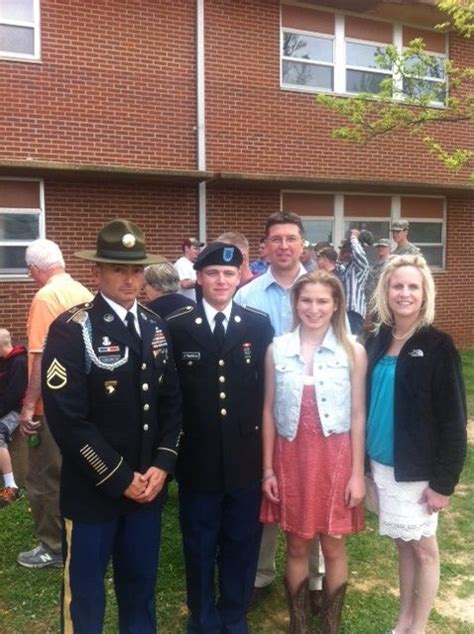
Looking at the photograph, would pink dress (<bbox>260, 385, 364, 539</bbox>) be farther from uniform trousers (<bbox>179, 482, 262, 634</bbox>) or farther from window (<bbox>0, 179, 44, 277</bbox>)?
window (<bbox>0, 179, 44, 277</bbox>)

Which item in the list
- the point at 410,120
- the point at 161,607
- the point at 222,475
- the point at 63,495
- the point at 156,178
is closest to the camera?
the point at 63,495

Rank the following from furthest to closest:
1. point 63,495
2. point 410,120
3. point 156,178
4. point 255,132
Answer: point 255,132 < point 156,178 < point 410,120 < point 63,495

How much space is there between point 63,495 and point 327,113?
30.0ft

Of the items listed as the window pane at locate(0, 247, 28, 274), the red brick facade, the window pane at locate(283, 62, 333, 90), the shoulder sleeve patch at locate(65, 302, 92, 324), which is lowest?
the shoulder sleeve patch at locate(65, 302, 92, 324)

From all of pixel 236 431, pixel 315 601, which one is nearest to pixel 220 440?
pixel 236 431

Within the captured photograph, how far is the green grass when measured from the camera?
328 centimetres

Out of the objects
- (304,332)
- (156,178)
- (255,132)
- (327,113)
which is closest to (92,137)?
(156,178)

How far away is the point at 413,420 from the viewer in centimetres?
270

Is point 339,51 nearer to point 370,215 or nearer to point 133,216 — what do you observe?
point 370,215

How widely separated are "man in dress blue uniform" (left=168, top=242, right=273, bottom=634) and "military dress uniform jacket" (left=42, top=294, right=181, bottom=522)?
163 millimetres

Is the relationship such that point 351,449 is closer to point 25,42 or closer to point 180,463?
point 180,463

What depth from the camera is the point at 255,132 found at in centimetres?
990

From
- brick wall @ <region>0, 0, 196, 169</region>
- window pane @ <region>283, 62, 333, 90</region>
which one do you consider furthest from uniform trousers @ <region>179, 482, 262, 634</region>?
window pane @ <region>283, 62, 333, 90</region>

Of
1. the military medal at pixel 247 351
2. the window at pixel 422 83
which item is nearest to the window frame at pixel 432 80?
the window at pixel 422 83
